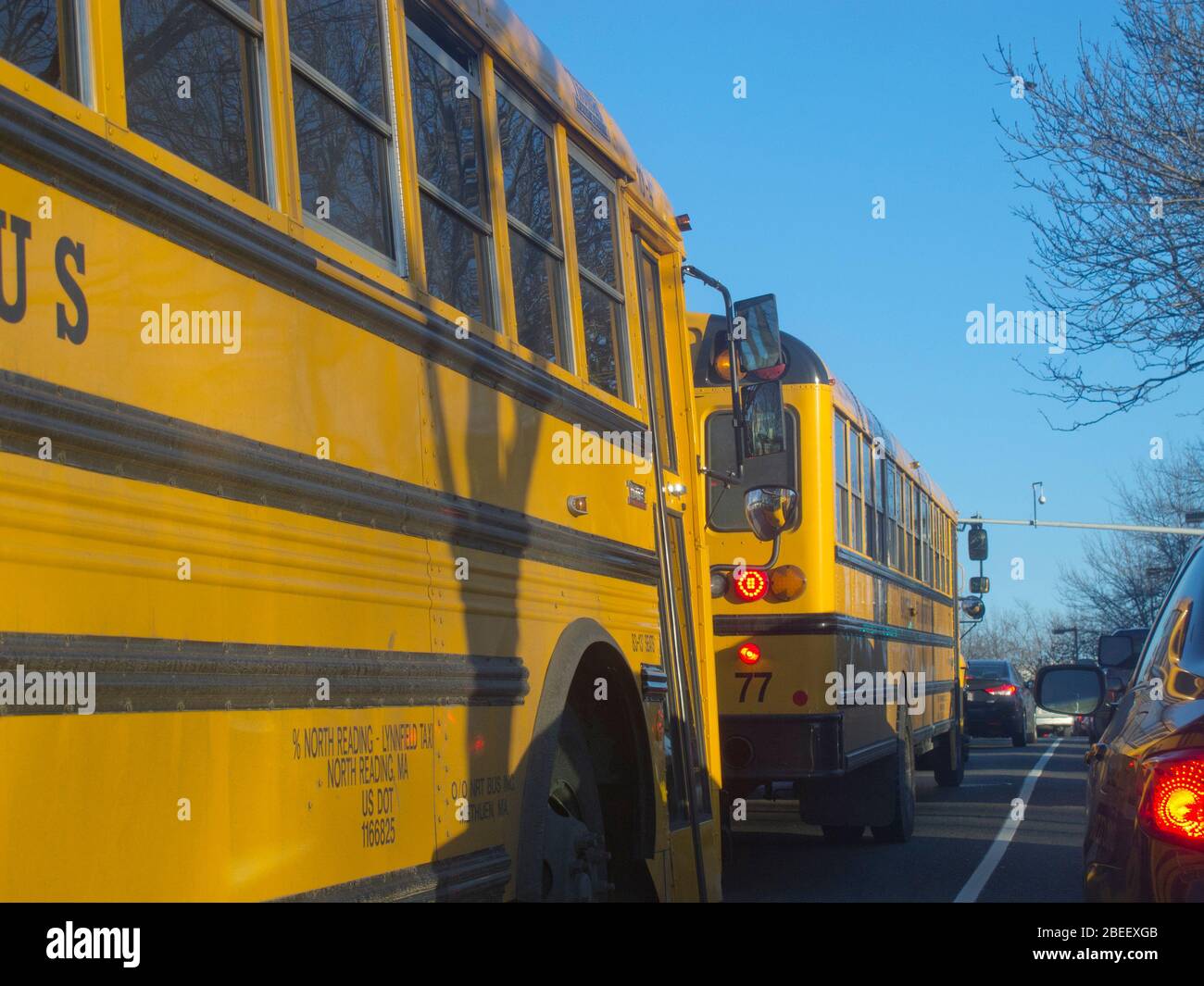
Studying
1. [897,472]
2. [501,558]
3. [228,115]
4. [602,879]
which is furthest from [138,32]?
[897,472]

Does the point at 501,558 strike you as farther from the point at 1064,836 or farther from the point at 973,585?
the point at 973,585

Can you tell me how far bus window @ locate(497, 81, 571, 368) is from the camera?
15.0ft

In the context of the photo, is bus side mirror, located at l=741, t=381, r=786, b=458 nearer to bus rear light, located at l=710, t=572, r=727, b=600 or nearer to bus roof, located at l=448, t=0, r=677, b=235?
bus roof, located at l=448, t=0, r=677, b=235

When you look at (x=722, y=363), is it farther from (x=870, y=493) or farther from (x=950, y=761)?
(x=950, y=761)

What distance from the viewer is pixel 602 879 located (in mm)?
5016

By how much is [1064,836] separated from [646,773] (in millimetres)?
8086

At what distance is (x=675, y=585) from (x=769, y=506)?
3.75 feet

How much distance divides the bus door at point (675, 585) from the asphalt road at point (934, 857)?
1.21m

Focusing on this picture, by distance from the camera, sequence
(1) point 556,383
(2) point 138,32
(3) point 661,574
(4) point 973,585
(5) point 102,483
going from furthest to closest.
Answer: (4) point 973,585, (3) point 661,574, (1) point 556,383, (2) point 138,32, (5) point 102,483

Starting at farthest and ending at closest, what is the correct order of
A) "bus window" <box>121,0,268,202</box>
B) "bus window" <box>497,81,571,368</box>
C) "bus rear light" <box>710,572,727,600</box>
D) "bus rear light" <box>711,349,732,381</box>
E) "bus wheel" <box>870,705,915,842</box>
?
"bus wheel" <box>870,705,915,842</box> → "bus rear light" <box>710,572,727,600</box> → "bus rear light" <box>711,349,732,381</box> → "bus window" <box>497,81,571,368</box> → "bus window" <box>121,0,268,202</box>

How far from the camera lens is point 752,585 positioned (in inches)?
367

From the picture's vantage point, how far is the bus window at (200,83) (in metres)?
2.81

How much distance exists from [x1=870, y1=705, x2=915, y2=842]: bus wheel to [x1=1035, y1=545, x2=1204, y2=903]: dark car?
6.94 meters

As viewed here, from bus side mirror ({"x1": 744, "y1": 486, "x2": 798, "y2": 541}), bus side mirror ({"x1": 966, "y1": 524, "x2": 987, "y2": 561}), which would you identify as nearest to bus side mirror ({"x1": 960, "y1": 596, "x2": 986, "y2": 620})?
bus side mirror ({"x1": 966, "y1": 524, "x2": 987, "y2": 561})
